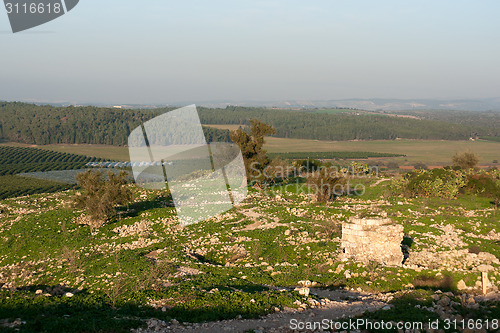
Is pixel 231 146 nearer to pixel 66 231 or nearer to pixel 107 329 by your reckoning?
pixel 66 231

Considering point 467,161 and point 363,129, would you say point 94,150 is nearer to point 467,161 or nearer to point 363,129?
→ point 467,161

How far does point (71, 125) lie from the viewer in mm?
136500

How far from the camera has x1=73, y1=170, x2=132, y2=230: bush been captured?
24.2m

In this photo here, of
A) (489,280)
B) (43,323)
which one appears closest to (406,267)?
(489,280)

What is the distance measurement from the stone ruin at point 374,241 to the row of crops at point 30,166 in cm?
4936

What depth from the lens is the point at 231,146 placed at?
1487 inches

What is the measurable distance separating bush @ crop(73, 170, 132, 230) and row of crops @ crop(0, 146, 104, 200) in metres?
32.5

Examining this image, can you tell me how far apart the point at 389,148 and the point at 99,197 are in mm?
120958

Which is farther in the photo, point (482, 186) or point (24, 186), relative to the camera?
point (24, 186)

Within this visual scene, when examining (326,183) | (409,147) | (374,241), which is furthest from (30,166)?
(409,147)

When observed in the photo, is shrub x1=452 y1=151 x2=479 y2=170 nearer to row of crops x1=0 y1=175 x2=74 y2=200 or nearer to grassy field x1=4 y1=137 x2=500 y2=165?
grassy field x1=4 y1=137 x2=500 y2=165

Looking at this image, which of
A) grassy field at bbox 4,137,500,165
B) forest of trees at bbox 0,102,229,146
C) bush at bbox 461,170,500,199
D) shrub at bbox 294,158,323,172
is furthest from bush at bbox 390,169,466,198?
forest of trees at bbox 0,102,229,146

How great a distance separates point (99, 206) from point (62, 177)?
52338 millimetres

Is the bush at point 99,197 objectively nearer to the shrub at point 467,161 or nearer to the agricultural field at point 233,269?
the agricultural field at point 233,269
